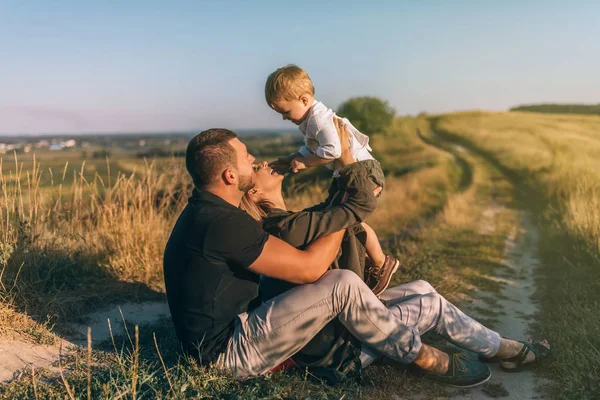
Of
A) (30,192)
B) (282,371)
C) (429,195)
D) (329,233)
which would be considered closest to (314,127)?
(329,233)

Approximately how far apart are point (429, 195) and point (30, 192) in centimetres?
1272

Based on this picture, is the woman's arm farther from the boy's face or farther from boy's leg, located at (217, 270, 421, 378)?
the boy's face

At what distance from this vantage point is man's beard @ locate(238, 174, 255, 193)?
3.41 m

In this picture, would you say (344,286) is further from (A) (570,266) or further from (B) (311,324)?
(A) (570,266)

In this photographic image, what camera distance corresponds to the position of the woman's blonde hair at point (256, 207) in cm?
363

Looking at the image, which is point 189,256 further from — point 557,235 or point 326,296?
point 557,235

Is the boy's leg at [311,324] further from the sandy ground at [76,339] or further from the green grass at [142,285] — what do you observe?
the sandy ground at [76,339]

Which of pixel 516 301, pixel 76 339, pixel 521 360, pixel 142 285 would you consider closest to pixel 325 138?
pixel 521 360

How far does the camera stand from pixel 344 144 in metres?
4.18

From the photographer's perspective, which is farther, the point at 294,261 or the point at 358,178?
the point at 358,178

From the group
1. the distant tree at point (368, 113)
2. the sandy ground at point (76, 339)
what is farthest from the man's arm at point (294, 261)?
the distant tree at point (368, 113)

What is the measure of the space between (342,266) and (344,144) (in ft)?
3.50

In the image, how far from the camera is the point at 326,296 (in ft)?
10.5

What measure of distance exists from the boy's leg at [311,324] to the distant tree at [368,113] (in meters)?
44.2
